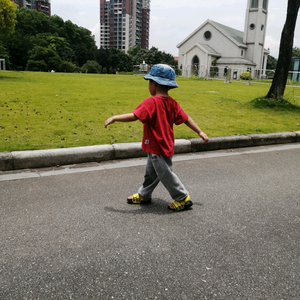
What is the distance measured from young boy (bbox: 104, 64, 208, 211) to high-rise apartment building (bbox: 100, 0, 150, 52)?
560 feet

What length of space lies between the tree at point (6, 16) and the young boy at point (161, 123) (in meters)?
17.7

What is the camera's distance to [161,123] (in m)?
3.19

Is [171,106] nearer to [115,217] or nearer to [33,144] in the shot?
[115,217]

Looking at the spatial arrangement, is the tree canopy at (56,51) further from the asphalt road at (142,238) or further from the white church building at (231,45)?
the asphalt road at (142,238)

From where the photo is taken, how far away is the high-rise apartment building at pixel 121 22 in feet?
546

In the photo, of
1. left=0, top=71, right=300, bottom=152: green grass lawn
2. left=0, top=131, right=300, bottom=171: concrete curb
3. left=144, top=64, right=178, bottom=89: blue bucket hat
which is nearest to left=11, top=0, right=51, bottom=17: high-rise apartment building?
left=0, top=71, right=300, bottom=152: green grass lawn

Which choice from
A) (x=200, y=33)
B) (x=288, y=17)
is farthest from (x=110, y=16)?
(x=288, y=17)

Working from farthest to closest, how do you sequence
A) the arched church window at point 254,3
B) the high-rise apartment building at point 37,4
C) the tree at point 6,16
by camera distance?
1. the high-rise apartment building at point 37,4
2. the arched church window at point 254,3
3. the tree at point 6,16

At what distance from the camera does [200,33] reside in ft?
184

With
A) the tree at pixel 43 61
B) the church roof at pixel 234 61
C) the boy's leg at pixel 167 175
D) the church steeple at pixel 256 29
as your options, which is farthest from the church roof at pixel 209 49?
the boy's leg at pixel 167 175

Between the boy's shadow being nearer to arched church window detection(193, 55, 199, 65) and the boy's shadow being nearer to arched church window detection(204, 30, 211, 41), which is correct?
arched church window detection(193, 55, 199, 65)

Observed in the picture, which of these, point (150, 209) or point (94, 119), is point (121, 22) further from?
point (150, 209)

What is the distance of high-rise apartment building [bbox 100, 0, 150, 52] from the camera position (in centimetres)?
16650

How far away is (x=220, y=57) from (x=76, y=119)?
5155cm
